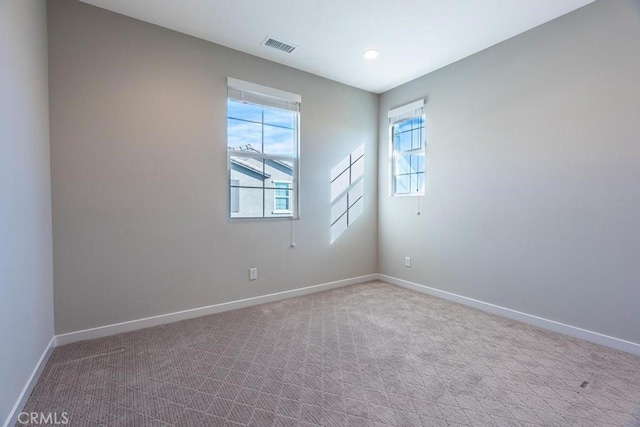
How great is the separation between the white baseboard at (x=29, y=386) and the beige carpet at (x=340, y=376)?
39mm

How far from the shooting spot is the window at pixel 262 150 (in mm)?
3121

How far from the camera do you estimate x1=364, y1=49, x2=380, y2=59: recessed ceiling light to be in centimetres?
308

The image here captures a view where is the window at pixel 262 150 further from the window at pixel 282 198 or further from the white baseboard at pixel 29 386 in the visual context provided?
the white baseboard at pixel 29 386

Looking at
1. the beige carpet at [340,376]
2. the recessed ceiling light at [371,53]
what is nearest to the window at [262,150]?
the recessed ceiling light at [371,53]

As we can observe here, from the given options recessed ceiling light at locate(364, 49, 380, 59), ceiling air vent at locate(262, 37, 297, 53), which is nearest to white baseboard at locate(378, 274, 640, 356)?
recessed ceiling light at locate(364, 49, 380, 59)

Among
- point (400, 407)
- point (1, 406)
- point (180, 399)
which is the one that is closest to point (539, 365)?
point (400, 407)

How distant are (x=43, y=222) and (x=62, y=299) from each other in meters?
0.66

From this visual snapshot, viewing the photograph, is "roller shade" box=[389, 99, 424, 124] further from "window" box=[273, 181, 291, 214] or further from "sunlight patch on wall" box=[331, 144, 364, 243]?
"window" box=[273, 181, 291, 214]

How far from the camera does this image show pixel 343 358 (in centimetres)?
215

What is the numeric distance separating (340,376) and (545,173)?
8.11ft

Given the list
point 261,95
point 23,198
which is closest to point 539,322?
point 261,95

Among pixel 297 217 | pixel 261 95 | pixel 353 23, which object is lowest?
pixel 297 217
